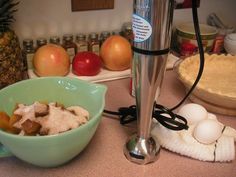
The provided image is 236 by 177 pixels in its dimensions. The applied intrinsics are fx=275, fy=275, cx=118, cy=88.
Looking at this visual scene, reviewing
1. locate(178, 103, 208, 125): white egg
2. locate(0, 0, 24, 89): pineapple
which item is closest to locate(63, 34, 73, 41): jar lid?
locate(0, 0, 24, 89): pineapple

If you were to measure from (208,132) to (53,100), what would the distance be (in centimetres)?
31

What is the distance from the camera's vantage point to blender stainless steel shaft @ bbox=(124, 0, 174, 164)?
0.38 meters

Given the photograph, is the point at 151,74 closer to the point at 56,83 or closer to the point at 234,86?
the point at 56,83

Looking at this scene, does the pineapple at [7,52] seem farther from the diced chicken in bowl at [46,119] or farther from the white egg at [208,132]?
the white egg at [208,132]

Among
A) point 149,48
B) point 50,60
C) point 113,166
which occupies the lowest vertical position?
point 113,166

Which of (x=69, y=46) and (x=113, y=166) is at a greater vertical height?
(x=69, y=46)

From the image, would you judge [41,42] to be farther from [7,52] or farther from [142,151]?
[142,151]

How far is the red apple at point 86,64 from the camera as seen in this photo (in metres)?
0.76

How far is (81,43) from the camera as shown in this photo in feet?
2.73

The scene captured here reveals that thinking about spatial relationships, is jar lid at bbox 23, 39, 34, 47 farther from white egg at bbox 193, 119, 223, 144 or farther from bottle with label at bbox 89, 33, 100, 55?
white egg at bbox 193, 119, 223, 144

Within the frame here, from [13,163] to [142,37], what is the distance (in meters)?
0.32

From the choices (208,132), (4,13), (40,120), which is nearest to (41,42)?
(4,13)

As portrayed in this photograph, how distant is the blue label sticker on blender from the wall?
48 centimetres

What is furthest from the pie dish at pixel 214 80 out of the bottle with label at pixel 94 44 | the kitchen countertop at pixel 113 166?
the bottle with label at pixel 94 44
